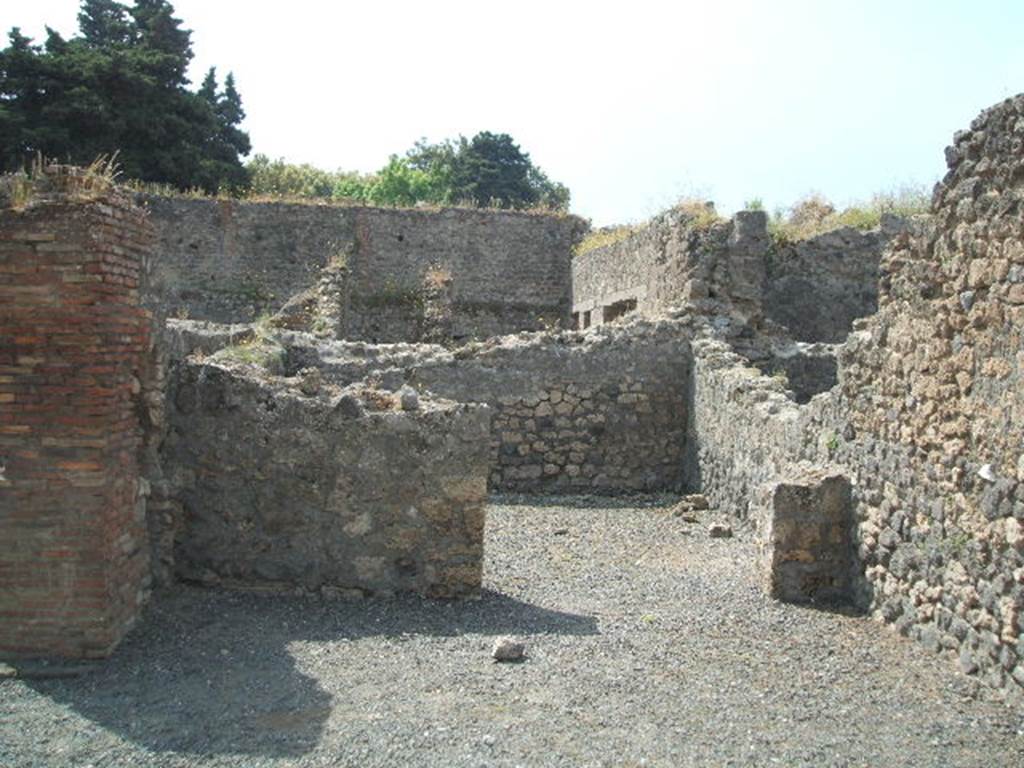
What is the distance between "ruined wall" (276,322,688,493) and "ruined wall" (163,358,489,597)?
18.0 feet

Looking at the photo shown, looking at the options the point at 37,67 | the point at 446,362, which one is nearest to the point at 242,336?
the point at 446,362

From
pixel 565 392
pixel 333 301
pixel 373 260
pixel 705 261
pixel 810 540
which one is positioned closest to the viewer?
pixel 810 540

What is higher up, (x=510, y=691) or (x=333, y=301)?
(x=333, y=301)

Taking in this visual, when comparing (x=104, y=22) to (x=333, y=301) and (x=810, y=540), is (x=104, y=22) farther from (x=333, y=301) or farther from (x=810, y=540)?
(x=810, y=540)

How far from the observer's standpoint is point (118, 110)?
1172 inches

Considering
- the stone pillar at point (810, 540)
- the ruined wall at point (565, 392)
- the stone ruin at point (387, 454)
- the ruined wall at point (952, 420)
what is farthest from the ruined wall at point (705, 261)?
the stone pillar at point (810, 540)

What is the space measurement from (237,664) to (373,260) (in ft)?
57.9

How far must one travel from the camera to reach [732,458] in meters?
10.8

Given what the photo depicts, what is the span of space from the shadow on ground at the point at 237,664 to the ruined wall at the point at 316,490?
210mm

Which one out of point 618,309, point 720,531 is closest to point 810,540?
point 720,531

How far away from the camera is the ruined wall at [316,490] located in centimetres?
693

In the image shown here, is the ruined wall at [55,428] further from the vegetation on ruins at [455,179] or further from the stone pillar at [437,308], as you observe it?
the vegetation on ruins at [455,179]

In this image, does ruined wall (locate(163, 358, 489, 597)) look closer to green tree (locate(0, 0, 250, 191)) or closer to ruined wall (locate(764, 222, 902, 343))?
ruined wall (locate(764, 222, 902, 343))

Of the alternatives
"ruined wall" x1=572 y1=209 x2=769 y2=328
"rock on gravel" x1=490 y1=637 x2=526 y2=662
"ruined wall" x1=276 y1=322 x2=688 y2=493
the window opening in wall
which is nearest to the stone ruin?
"rock on gravel" x1=490 y1=637 x2=526 y2=662
